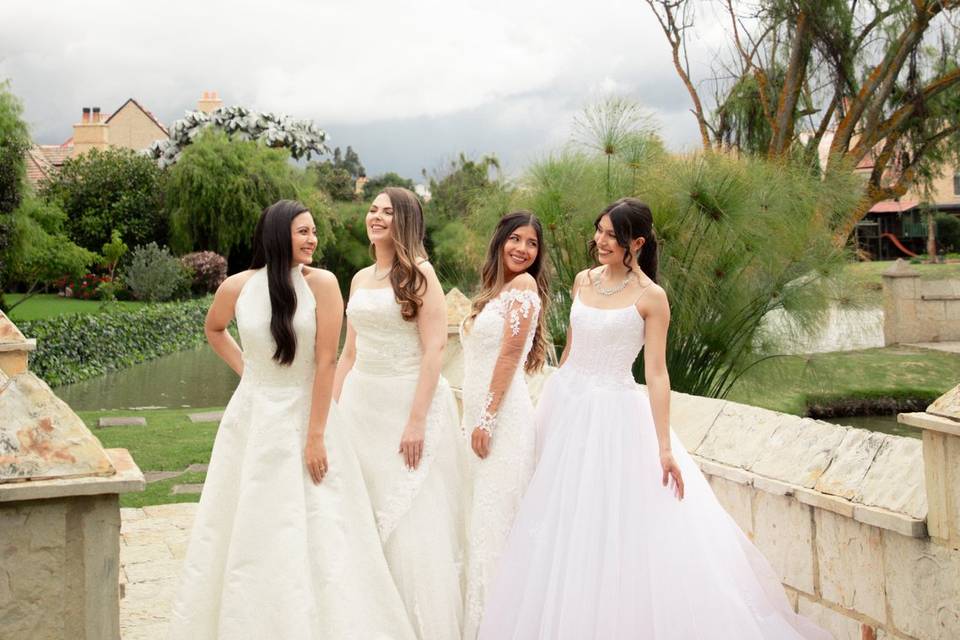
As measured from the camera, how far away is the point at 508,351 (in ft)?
11.9

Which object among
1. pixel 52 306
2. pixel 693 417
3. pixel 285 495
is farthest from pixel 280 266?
pixel 52 306

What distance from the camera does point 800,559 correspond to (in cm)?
336

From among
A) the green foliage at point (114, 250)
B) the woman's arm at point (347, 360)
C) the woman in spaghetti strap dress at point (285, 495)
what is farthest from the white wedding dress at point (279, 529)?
the green foliage at point (114, 250)

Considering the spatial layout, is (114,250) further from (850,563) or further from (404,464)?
(850,563)

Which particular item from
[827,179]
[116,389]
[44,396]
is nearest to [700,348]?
[827,179]

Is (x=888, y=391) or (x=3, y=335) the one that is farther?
(x=888, y=391)

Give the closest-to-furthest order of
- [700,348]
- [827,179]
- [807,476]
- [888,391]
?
[807,476]
[700,348]
[827,179]
[888,391]

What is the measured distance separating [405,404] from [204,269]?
87.4ft

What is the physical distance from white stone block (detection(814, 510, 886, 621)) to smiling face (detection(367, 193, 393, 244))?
5.85 ft

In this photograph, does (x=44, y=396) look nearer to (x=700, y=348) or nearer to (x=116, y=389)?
(x=700, y=348)

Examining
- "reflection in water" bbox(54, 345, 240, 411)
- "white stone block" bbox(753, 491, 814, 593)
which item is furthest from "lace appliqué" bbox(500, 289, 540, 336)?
"reflection in water" bbox(54, 345, 240, 411)

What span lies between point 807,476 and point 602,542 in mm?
729

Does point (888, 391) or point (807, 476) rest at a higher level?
point (807, 476)

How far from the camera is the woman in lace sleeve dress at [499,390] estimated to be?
3.50m
